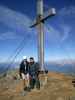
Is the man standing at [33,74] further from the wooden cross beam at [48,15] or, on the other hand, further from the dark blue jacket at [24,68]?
the wooden cross beam at [48,15]

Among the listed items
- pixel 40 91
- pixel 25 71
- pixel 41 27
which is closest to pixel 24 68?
pixel 25 71

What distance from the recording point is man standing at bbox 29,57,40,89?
15445 millimetres

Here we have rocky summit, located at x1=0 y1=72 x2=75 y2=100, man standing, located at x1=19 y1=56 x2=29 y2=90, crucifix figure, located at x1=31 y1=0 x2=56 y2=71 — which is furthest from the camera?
crucifix figure, located at x1=31 y1=0 x2=56 y2=71

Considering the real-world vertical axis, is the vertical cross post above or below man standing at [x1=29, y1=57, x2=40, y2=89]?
above

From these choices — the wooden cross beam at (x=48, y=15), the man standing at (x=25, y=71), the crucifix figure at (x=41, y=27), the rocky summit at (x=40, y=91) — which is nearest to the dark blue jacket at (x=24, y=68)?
the man standing at (x=25, y=71)

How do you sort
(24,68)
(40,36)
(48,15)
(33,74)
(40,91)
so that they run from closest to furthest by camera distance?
(40,91)
(24,68)
(33,74)
(48,15)
(40,36)

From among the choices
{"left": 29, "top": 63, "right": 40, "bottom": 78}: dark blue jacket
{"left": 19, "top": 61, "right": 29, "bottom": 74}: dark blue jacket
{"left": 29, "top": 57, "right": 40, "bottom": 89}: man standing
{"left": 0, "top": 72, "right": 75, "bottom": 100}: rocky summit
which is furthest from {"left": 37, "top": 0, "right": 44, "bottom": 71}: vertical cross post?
{"left": 19, "top": 61, "right": 29, "bottom": 74}: dark blue jacket

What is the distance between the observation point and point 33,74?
15.6 meters

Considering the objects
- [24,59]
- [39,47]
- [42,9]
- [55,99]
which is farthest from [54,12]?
[55,99]

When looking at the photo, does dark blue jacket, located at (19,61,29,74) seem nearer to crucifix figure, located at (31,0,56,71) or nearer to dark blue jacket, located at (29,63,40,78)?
dark blue jacket, located at (29,63,40,78)

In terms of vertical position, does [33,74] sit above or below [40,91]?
above

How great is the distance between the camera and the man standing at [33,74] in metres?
15.4

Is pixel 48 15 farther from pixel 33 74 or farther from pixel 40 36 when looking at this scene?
pixel 33 74

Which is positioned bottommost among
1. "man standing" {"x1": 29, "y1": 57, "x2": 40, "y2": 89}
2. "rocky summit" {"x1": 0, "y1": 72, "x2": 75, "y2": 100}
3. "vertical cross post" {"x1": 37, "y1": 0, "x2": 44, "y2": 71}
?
"rocky summit" {"x1": 0, "y1": 72, "x2": 75, "y2": 100}
